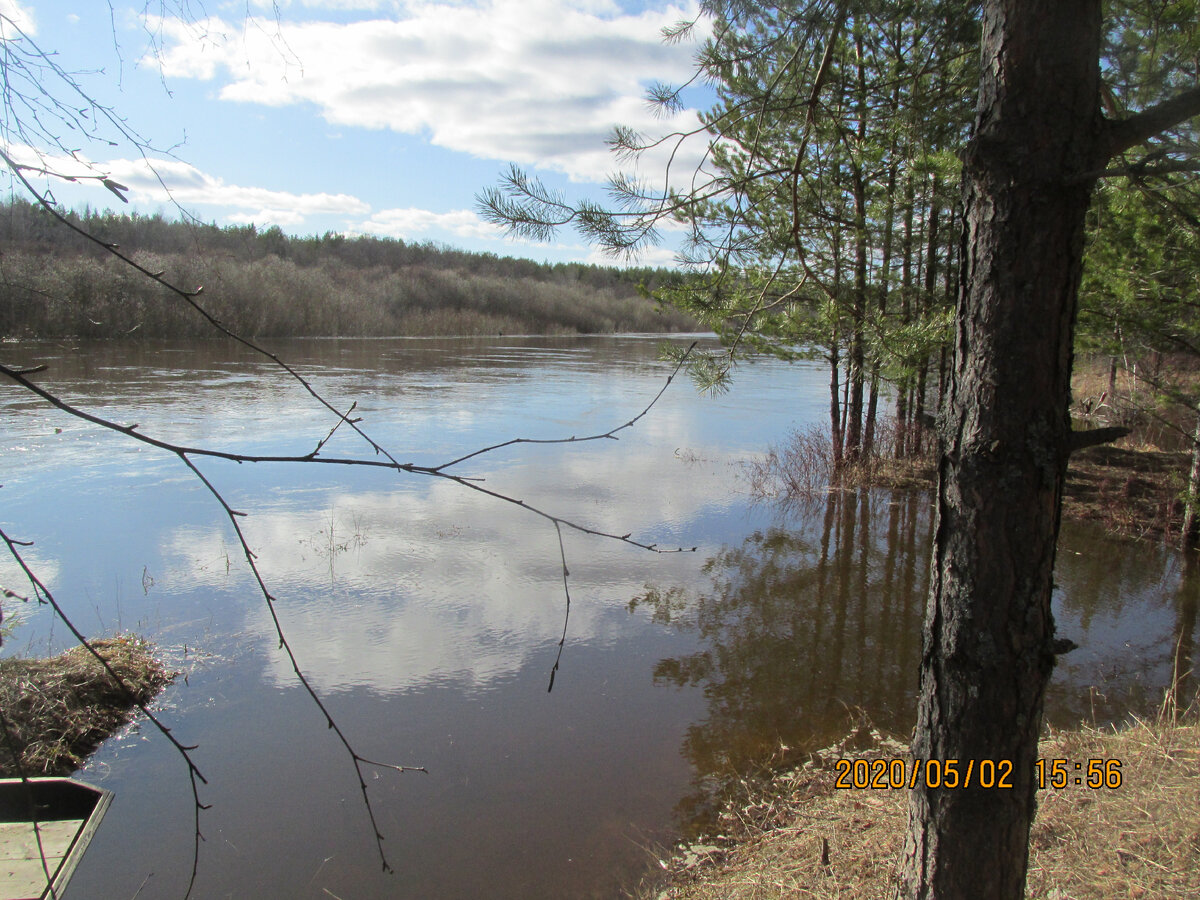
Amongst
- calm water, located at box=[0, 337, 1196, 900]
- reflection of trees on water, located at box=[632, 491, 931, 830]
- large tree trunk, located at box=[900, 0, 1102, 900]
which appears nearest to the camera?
large tree trunk, located at box=[900, 0, 1102, 900]

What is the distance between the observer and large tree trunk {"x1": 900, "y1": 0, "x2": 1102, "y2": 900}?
2074mm

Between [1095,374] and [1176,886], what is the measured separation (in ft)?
80.6

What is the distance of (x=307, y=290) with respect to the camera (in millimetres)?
45000

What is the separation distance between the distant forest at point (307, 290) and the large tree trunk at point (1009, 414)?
86.1 inches

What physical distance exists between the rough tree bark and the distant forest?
2.19 metres

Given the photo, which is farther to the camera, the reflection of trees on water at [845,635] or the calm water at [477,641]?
the reflection of trees on water at [845,635]

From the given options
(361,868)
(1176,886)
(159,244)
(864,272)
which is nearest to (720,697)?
(361,868)

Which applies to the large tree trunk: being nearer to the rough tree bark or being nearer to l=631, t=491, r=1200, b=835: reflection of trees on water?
the rough tree bark

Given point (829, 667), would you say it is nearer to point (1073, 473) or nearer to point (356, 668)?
point (356, 668)

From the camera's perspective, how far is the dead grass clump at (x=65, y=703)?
5211mm

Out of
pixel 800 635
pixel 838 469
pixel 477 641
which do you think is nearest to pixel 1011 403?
pixel 800 635

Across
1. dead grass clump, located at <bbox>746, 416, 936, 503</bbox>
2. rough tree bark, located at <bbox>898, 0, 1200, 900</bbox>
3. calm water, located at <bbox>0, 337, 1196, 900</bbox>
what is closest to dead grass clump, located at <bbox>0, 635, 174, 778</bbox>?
calm water, located at <bbox>0, 337, 1196, 900</bbox>

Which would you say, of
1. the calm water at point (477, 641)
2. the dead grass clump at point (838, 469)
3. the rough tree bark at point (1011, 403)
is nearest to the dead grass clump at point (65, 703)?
the calm water at point (477, 641)

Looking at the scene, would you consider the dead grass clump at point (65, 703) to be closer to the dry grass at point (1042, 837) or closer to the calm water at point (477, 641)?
the calm water at point (477, 641)
